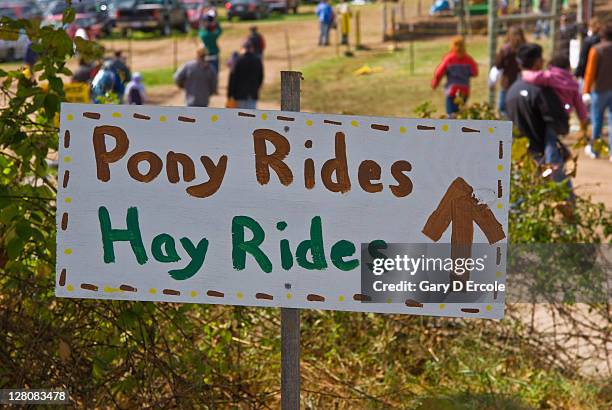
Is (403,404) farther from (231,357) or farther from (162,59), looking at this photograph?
(162,59)

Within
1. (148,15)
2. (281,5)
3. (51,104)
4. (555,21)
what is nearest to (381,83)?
(555,21)

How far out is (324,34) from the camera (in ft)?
101

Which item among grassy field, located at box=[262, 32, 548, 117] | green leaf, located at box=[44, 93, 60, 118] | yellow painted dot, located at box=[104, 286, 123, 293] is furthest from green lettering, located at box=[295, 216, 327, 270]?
grassy field, located at box=[262, 32, 548, 117]

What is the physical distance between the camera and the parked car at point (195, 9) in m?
35.8

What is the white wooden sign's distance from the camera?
3.03m

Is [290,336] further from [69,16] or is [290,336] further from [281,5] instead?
[281,5]

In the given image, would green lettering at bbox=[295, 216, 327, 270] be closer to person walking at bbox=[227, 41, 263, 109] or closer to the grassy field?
person walking at bbox=[227, 41, 263, 109]

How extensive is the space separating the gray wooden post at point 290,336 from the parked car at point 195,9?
3163 cm

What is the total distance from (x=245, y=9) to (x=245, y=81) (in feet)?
87.2

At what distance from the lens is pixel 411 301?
3.04m

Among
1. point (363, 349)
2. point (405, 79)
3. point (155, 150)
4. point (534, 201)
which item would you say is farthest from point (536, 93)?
point (405, 79)

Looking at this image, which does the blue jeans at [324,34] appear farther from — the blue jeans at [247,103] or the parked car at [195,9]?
the blue jeans at [247,103]

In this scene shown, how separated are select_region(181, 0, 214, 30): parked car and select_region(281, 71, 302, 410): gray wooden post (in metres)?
31.6

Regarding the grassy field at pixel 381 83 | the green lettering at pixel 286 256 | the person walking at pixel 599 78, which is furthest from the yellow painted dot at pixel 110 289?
the grassy field at pixel 381 83
